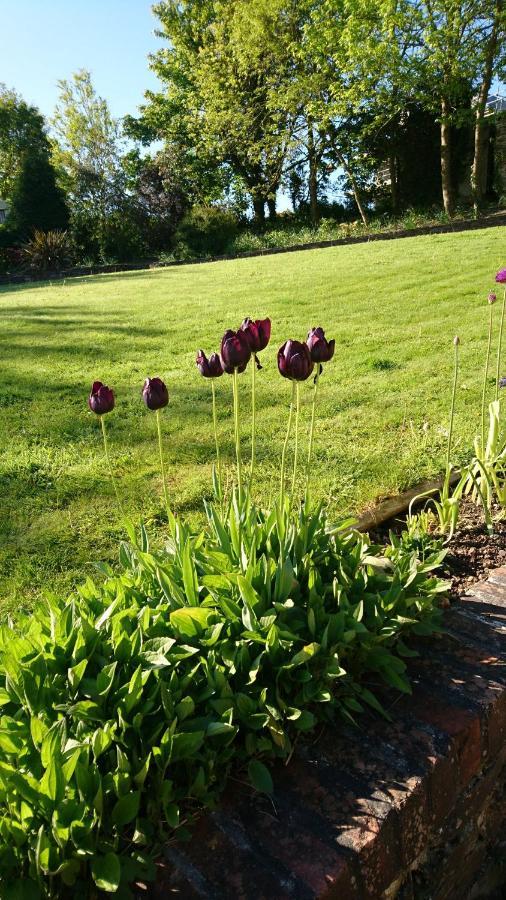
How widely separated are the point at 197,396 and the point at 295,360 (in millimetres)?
3157

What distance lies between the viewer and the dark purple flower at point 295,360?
5.26 ft

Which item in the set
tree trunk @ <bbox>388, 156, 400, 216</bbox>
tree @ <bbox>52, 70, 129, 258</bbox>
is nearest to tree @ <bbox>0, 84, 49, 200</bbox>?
tree @ <bbox>52, 70, 129, 258</bbox>

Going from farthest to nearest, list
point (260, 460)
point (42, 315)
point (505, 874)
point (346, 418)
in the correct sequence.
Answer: point (42, 315) → point (346, 418) → point (260, 460) → point (505, 874)

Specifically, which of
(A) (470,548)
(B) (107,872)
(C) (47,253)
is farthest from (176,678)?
(C) (47,253)

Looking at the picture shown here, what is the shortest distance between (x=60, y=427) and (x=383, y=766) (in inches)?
128

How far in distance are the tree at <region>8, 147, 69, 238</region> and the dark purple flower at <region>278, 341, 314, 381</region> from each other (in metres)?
25.7

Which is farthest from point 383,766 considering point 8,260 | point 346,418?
point 8,260

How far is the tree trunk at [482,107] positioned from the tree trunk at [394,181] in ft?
13.6

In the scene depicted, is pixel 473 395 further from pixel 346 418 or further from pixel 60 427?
pixel 60 427

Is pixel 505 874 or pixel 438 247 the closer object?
pixel 505 874

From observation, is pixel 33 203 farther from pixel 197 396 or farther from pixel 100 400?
pixel 100 400

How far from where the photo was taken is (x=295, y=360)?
1.60m

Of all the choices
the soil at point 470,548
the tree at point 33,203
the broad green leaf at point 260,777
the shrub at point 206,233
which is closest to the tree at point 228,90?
the shrub at point 206,233

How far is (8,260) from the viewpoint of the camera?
22562 mm
